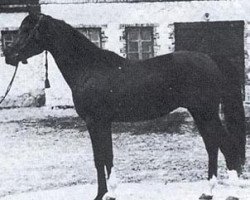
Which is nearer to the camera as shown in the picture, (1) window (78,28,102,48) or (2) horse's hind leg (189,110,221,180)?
(2) horse's hind leg (189,110,221,180)

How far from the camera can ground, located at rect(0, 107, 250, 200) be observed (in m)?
6.56

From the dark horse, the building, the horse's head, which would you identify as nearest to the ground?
the dark horse

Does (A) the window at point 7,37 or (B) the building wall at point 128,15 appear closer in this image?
(B) the building wall at point 128,15

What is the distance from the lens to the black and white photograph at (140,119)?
5.94m

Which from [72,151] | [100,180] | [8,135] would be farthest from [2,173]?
[8,135]

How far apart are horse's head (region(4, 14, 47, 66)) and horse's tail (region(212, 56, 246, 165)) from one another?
6.62 ft

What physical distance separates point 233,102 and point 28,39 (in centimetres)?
248

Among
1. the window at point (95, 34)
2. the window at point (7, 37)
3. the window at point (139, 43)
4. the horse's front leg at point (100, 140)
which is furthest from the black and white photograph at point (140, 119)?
the window at point (7, 37)

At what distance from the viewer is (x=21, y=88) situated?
1731 centimetres

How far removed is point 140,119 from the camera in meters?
6.18

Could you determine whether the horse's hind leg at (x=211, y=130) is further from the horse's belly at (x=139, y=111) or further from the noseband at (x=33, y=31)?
the noseband at (x=33, y=31)

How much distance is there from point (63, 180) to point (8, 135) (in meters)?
4.75

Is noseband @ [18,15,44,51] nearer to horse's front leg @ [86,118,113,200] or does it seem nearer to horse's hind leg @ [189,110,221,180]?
horse's front leg @ [86,118,113,200]

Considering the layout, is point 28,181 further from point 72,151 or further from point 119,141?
point 119,141
